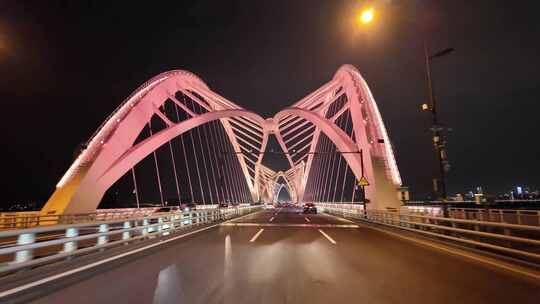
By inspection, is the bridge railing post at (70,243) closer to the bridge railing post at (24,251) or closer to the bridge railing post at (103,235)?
the bridge railing post at (103,235)

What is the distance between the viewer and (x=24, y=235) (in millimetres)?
7188

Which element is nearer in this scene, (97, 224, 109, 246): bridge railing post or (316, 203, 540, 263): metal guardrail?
(316, 203, 540, 263): metal guardrail

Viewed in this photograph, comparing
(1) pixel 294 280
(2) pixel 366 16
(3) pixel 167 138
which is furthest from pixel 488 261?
(3) pixel 167 138

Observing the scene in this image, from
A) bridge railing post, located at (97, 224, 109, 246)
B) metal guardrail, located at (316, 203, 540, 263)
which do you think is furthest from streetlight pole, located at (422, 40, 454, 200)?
bridge railing post, located at (97, 224, 109, 246)

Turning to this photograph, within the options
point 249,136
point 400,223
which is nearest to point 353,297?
point 400,223

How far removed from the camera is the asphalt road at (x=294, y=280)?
559 centimetres

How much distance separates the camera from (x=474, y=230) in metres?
12.2

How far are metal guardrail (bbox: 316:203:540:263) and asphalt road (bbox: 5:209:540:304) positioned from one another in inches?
50.1

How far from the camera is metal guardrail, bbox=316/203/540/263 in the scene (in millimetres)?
9125

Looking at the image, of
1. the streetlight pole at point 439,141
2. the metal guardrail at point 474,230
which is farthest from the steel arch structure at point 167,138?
the streetlight pole at point 439,141

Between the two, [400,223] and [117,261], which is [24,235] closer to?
[117,261]

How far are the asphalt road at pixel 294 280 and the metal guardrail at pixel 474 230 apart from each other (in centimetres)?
127

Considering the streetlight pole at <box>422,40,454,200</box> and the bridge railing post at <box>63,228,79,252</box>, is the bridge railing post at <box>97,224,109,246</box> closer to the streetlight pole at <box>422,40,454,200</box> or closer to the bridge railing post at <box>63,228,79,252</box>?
the bridge railing post at <box>63,228,79,252</box>

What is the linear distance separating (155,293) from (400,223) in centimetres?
1809
